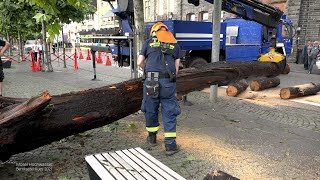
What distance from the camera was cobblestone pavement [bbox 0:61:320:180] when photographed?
136 inches

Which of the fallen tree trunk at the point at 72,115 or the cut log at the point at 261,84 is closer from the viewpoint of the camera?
the fallen tree trunk at the point at 72,115

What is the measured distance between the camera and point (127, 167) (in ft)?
7.48

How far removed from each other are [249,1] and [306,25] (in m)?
Result: 10.7

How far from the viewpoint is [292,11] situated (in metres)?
17.2

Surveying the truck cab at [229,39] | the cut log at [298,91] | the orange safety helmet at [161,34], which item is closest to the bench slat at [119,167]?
the orange safety helmet at [161,34]

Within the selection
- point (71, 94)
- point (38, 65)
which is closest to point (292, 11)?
point (38, 65)

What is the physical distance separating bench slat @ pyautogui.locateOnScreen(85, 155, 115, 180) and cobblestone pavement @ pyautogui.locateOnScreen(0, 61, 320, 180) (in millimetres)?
1025

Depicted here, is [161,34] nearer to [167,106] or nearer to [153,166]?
[167,106]

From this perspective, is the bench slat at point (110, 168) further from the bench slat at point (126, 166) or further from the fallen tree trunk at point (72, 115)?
the fallen tree trunk at point (72, 115)

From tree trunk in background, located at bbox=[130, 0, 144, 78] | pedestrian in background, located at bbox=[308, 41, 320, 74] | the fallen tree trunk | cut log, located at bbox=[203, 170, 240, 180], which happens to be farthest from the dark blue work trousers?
pedestrian in background, located at bbox=[308, 41, 320, 74]

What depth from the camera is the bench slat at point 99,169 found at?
208 centimetres

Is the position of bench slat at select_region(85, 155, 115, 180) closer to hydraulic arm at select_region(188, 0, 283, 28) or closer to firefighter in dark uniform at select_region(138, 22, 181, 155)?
firefighter in dark uniform at select_region(138, 22, 181, 155)

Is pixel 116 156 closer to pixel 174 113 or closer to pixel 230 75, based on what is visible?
pixel 174 113

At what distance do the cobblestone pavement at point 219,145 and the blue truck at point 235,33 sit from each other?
3.16 metres
